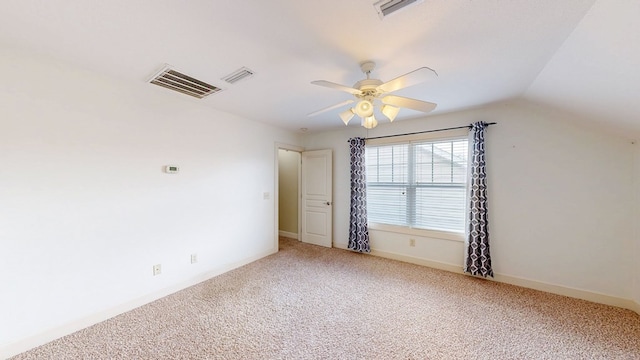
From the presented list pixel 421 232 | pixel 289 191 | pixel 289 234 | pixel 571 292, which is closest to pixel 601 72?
pixel 571 292

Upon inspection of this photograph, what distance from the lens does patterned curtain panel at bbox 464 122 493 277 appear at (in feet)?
10.2

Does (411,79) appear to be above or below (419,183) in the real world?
above

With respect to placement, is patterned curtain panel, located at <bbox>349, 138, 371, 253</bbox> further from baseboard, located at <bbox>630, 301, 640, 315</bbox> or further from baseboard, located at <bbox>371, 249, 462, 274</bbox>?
baseboard, located at <bbox>630, 301, 640, 315</bbox>

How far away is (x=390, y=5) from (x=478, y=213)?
2943 millimetres

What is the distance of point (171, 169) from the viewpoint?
278 centimetres

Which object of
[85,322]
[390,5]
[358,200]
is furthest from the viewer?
[358,200]

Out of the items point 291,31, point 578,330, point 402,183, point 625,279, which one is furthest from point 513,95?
point 291,31

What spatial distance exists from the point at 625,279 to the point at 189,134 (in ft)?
17.4

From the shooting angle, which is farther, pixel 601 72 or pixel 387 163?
pixel 387 163

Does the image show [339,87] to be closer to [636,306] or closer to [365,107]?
[365,107]

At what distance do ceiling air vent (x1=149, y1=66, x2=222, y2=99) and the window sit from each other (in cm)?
280

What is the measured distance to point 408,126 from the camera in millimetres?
3820

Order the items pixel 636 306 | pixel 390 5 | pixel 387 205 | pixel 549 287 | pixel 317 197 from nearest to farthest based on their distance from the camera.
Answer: pixel 390 5, pixel 636 306, pixel 549 287, pixel 387 205, pixel 317 197

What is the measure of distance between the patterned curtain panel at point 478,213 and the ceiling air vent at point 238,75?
303 centimetres
